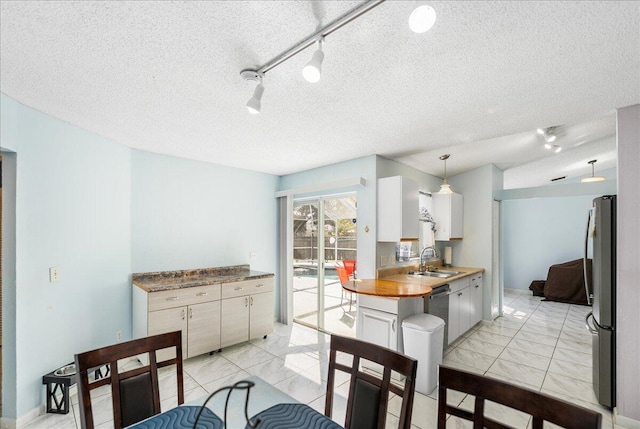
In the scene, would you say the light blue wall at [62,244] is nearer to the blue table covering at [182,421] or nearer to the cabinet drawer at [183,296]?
the cabinet drawer at [183,296]

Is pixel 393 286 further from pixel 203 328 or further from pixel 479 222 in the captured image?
pixel 479 222

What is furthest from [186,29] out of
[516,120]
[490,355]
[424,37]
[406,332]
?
[490,355]

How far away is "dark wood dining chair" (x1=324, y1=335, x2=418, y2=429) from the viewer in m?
1.22

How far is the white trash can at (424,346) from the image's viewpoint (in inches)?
104

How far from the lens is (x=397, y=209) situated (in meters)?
3.41

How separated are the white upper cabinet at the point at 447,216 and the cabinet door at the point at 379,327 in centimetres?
227

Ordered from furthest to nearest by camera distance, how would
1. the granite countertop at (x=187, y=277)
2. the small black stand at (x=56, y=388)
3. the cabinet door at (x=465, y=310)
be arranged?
the cabinet door at (x=465, y=310)
the granite countertop at (x=187, y=277)
the small black stand at (x=56, y=388)

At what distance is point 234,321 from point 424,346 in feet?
7.07

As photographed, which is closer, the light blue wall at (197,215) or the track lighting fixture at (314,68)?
the track lighting fixture at (314,68)

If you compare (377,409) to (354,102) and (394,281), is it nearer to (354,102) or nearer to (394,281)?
(354,102)

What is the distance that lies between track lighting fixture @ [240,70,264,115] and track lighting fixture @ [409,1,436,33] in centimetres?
90

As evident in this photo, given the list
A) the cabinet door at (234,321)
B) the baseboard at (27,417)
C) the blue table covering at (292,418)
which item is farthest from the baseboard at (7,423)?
the blue table covering at (292,418)

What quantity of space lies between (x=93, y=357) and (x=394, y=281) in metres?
2.83

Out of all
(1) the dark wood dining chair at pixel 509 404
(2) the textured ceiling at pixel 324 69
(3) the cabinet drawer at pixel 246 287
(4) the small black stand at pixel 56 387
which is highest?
(2) the textured ceiling at pixel 324 69
